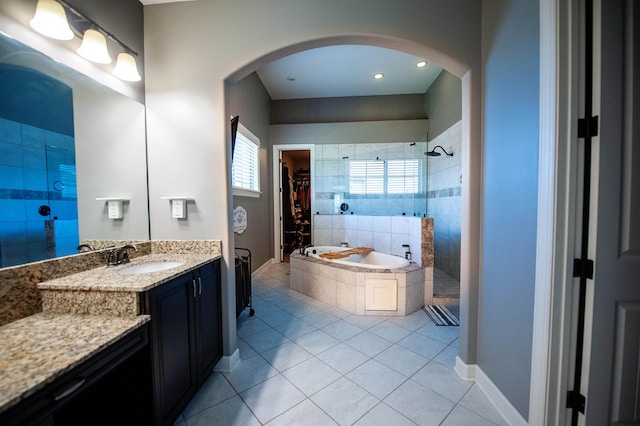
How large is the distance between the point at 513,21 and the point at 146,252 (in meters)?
2.83

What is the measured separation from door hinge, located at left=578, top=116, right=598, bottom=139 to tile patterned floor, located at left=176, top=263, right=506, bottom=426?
1582 millimetres

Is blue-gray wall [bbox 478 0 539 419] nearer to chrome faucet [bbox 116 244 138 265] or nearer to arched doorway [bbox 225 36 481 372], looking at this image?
arched doorway [bbox 225 36 481 372]

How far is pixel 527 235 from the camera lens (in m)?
1.24

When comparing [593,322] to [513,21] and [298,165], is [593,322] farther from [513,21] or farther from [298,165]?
[298,165]

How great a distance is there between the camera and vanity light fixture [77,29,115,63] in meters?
1.36

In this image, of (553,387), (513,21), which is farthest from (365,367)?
(513,21)

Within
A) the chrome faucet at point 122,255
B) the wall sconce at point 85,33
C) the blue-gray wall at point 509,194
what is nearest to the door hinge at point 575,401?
the blue-gray wall at point 509,194

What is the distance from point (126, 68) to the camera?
1.58m

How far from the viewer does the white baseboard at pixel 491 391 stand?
1308mm

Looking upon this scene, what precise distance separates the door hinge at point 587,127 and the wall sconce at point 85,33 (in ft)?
8.26

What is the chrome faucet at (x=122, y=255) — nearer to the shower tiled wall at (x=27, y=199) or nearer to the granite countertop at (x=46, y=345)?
the shower tiled wall at (x=27, y=199)

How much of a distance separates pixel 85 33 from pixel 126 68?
235 mm

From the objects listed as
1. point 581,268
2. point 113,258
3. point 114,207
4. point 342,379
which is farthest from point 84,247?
point 581,268

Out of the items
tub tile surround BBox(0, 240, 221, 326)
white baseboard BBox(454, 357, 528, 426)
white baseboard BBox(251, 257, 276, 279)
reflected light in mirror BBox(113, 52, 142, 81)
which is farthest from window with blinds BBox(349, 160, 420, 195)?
tub tile surround BBox(0, 240, 221, 326)
